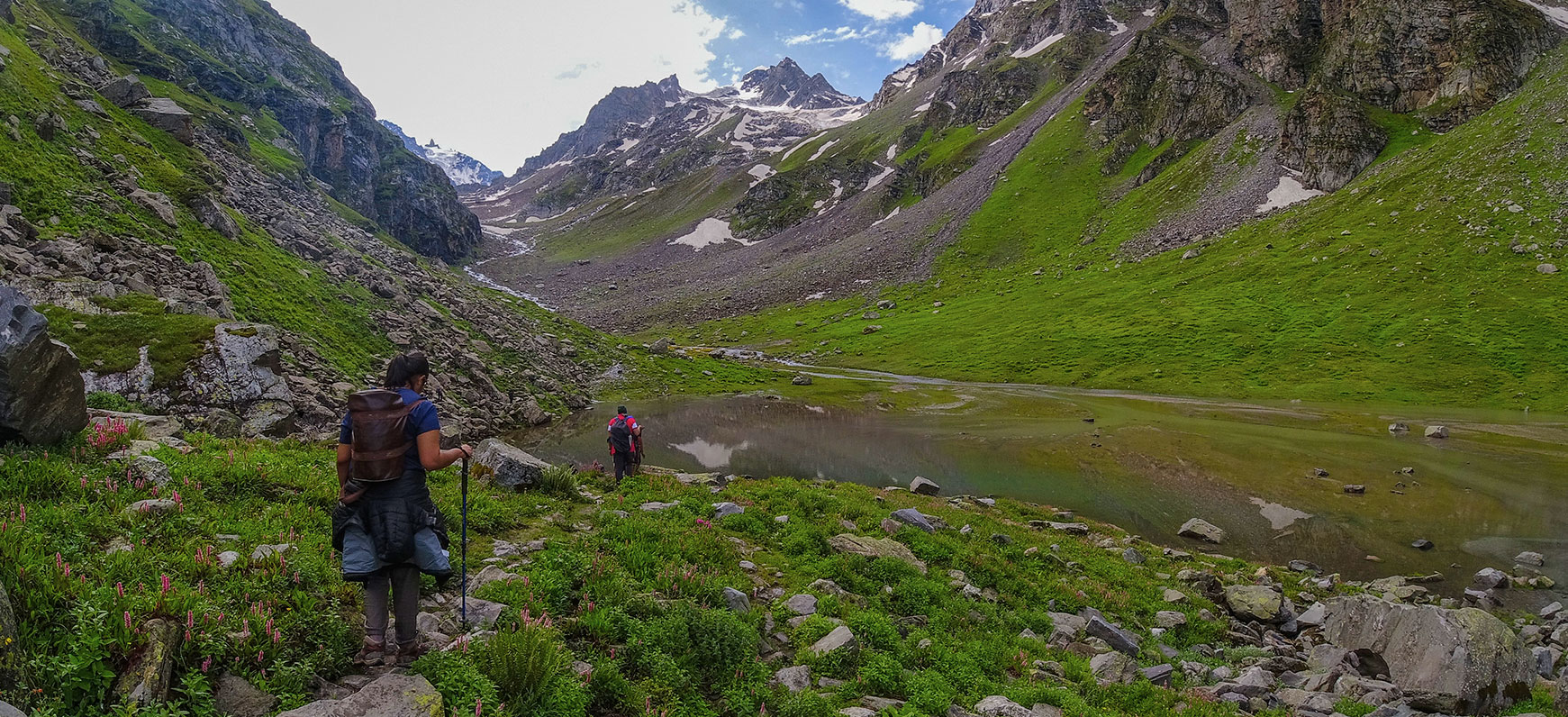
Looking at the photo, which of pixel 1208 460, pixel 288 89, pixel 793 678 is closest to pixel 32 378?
pixel 793 678

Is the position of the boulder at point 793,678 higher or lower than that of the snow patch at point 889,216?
lower

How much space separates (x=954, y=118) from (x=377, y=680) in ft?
704

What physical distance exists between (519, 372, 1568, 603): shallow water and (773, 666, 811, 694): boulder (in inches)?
774

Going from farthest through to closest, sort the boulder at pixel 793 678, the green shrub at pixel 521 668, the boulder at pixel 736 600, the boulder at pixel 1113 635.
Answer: the boulder at pixel 1113 635 → the boulder at pixel 736 600 → the boulder at pixel 793 678 → the green shrub at pixel 521 668

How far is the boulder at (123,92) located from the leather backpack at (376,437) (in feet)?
223

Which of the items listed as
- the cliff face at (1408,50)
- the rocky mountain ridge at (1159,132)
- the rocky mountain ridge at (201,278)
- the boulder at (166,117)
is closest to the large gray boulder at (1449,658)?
the rocky mountain ridge at (201,278)

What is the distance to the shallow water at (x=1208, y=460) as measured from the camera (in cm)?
2338

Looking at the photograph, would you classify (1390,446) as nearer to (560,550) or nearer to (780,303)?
(560,550)

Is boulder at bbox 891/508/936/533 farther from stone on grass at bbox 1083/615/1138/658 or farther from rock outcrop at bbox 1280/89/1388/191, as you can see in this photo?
rock outcrop at bbox 1280/89/1388/191

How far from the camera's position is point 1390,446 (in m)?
36.2

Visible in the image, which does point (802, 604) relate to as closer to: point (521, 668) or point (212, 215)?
point (521, 668)

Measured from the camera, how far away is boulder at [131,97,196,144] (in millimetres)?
51094

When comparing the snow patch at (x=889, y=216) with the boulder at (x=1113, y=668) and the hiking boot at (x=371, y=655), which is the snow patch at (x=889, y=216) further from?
the hiking boot at (x=371, y=655)

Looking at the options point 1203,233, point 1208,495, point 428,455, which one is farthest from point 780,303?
point 428,455
